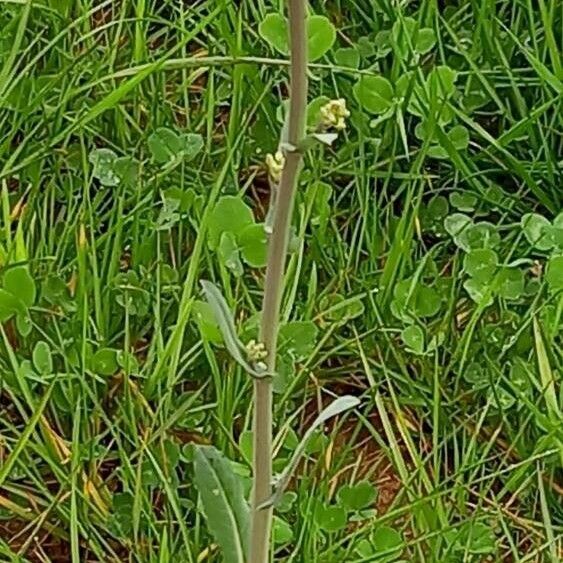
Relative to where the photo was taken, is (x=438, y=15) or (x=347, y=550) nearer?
(x=347, y=550)

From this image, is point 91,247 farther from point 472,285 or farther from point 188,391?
point 472,285

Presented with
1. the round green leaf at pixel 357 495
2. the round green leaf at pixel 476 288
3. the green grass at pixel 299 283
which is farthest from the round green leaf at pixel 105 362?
the round green leaf at pixel 476 288

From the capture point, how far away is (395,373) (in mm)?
1305

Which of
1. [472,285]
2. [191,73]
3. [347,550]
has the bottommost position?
[347,550]

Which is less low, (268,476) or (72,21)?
(72,21)

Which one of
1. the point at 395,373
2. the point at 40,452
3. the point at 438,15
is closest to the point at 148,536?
the point at 40,452

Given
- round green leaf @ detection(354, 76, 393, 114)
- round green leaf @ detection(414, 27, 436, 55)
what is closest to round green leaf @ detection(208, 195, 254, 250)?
round green leaf @ detection(354, 76, 393, 114)

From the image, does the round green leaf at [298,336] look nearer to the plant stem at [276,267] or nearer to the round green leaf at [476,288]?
the round green leaf at [476,288]

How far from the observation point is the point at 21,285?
1291mm

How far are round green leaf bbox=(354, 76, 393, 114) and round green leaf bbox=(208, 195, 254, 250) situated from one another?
0.74 feet

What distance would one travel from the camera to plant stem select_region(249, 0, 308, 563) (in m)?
0.64

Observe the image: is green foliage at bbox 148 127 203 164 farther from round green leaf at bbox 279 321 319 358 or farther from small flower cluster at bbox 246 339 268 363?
small flower cluster at bbox 246 339 268 363

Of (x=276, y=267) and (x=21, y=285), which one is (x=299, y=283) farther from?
(x=276, y=267)

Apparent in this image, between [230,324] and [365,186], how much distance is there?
64 centimetres
